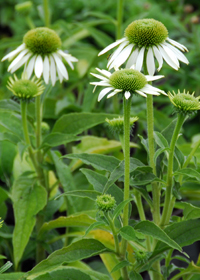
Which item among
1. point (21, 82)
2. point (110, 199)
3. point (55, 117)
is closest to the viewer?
point (110, 199)

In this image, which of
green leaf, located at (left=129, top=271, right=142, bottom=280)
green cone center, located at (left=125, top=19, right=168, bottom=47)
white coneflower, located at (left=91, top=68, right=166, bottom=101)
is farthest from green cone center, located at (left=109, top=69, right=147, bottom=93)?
green leaf, located at (left=129, top=271, right=142, bottom=280)

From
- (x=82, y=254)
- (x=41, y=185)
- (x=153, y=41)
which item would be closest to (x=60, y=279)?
(x=82, y=254)

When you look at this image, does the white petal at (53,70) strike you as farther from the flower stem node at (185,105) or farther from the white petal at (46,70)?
the flower stem node at (185,105)

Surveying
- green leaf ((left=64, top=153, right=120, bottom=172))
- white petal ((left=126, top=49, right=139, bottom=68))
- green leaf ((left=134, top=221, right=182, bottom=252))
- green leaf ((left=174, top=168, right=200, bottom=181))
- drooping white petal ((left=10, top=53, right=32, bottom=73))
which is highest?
white petal ((left=126, top=49, right=139, bottom=68))

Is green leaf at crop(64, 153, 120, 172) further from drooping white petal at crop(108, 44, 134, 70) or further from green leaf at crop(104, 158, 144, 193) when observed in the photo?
drooping white petal at crop(108, 44, 134, 70)

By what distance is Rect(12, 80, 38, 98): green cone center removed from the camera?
81 centimetres

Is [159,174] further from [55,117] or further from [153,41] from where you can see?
[55,117]

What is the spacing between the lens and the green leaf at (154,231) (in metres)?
0.60

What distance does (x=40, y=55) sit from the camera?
0.90 metres

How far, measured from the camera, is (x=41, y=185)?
38.2 inches

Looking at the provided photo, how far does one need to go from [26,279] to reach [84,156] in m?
0.27

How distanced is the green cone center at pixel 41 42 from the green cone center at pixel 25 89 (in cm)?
10

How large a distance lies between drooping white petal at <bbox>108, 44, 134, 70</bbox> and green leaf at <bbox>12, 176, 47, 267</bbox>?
0.39 meters

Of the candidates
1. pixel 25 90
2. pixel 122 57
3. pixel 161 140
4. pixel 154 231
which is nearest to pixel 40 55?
pixel 25 90
